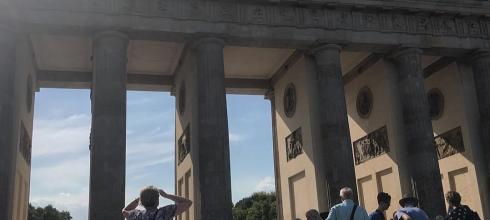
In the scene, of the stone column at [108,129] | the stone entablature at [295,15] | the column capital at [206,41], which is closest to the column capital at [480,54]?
the stone entablature at [295,15]

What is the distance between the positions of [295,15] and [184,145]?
26.8ft

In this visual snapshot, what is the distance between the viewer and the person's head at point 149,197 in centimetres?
632

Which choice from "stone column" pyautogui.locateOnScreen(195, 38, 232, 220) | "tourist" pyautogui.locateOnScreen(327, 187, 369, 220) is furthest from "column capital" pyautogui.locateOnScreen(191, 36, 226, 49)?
"tourist" pyautogui.locateOnScreen(327, 187, 369, 220)

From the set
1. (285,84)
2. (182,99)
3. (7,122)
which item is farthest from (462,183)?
(7,122)

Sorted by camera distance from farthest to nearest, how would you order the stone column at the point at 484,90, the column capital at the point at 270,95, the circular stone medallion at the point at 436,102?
the column capital at the point at 270,95
the circular stone medallion at the point at 436,102
the stone column at the point at 484,90

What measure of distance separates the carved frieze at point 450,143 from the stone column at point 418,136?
3.42m

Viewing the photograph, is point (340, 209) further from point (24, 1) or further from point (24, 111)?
point (24, 111)

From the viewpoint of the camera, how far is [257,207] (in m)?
94.4

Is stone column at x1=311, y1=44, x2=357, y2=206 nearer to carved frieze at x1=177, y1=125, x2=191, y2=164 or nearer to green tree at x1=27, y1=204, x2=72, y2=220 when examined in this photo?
carved frieze at x1=177, y1=125, x2=191, y2=164

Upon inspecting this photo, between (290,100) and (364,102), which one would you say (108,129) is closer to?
(290,100)

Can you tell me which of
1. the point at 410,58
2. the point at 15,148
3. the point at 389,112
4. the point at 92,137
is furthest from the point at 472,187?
the point at 15,148

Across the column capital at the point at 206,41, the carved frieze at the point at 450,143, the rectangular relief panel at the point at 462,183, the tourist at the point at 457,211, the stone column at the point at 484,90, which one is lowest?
the tourist at the point at 457,211

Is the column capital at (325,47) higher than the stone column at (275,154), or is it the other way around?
the column capital at (325,47)

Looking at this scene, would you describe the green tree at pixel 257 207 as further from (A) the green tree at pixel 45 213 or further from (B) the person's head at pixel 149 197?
(B) the person's head at pixel 149 197
